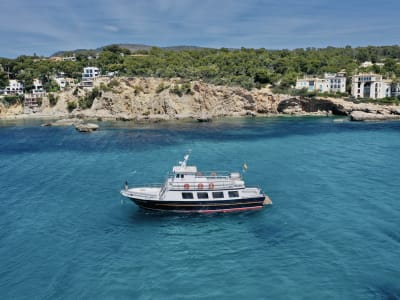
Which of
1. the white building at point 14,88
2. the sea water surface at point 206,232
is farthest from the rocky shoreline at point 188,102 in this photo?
the sea water surface at point 206,232

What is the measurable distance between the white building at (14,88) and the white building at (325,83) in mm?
101486

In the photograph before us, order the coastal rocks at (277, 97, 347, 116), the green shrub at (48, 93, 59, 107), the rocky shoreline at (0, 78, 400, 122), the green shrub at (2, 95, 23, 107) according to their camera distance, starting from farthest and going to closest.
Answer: the green shrub at (2, 95, 23, 107), the green shrub at (48, 93, 59, 107), the rocky shoreline at (0, 78, 400, 122), the coastal rocks at (277, 97, 347, 116)

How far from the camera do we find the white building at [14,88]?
452 feet

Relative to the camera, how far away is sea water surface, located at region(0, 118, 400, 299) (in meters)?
24.6

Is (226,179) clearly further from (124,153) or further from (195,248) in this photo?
(124,153)

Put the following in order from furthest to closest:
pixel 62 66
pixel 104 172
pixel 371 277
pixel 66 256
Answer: pixel 62 66
pixel 104 172
pixel 66 256
pixel 371 277

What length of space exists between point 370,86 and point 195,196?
101 m

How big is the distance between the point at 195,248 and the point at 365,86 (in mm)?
109153

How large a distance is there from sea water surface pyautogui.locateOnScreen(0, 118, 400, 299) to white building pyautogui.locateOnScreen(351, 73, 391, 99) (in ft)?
202

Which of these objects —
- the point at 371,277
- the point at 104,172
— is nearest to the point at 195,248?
the point at 371,277

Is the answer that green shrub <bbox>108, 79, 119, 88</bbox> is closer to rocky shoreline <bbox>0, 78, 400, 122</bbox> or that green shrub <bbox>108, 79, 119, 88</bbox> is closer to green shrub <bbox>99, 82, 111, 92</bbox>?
rocky shoreline <bbox>0, 78, 400, 122</bbox>

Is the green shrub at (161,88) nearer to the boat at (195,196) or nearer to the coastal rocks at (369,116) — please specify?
the coastal rocks at (369,116)

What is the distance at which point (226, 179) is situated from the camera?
3881 centimetres

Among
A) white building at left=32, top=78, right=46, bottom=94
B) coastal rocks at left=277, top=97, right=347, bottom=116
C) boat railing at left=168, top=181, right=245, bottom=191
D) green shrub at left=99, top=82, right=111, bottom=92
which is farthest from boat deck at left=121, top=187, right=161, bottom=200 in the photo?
white building at left=32, top=78, right=46, bottom=94
